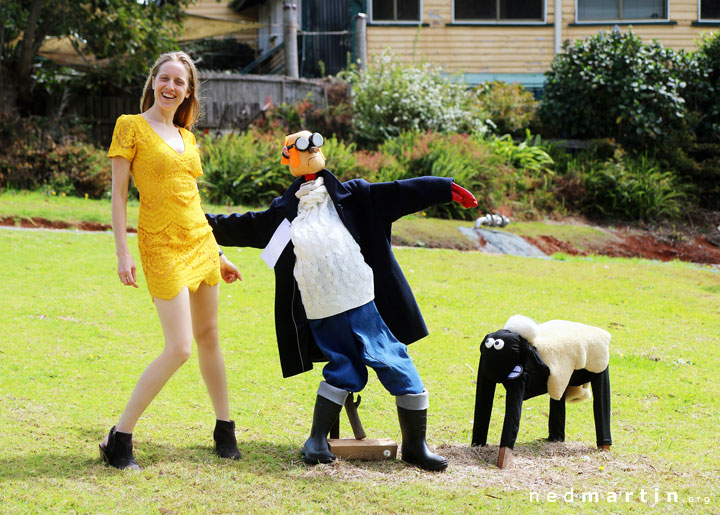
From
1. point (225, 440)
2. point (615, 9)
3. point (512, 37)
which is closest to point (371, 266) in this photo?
point (225, 440)

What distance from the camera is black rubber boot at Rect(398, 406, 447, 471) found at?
4.09 metres

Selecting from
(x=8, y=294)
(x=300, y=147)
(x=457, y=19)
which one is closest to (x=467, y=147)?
(x=457, y=19)

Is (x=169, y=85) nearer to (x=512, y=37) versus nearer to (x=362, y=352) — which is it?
(x=362, y=352)

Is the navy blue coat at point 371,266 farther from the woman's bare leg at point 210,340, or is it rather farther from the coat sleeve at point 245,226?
the woman's bare leg at point 210,340

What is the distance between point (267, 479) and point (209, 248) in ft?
3.96

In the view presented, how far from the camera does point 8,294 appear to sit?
7613 millimetres

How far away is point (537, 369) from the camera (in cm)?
430

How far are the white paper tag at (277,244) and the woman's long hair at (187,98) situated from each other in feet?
2.51

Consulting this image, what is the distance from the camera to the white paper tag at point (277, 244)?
4379mm

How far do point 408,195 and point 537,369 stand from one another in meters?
1.16

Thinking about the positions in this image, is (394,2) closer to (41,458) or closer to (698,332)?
(698,332)

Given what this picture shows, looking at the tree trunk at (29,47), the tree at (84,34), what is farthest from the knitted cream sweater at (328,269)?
the tree trunk at (29,47)

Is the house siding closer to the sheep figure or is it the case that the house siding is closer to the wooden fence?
the wooden fence

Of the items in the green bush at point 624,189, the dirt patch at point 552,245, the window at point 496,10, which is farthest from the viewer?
the window at point 496,10
